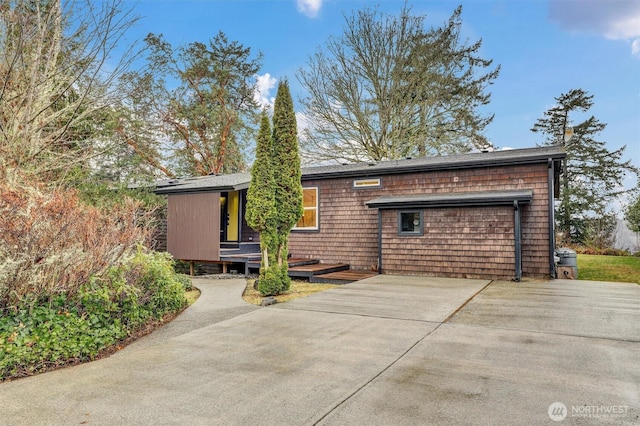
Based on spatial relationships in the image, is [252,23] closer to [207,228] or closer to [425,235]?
[207,228]

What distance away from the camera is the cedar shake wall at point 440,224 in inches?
344

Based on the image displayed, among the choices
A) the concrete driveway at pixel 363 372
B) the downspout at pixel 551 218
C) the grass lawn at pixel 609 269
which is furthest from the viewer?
the grass lawn at pixel 609 269

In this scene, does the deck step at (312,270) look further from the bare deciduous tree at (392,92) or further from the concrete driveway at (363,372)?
the bare deciduous tree at (392,92)

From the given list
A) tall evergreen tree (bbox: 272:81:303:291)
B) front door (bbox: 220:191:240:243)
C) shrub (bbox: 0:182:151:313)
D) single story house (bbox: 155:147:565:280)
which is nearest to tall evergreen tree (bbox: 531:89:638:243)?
single story house (bbox: 155:147:565:280)

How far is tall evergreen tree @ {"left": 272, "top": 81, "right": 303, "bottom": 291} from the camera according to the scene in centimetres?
758

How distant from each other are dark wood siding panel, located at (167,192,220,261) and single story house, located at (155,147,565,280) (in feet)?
0.10

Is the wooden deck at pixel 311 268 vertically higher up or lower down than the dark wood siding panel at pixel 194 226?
lower down

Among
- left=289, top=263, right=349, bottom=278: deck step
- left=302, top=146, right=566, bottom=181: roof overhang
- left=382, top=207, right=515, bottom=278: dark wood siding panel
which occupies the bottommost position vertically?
left=289, top=263, right=349, bottom=278: deck step

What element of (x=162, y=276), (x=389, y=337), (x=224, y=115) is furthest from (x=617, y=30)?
(x=224, y=115)

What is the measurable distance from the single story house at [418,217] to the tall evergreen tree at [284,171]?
3.09 meters

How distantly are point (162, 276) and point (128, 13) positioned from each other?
4379 millimetres

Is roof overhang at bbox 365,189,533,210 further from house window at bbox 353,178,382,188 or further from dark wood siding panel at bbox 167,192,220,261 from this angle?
dark wood siding panel at bbox 167,192,220,261

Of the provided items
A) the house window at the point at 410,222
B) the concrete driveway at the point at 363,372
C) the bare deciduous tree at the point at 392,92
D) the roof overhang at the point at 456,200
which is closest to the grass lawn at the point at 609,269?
the roof overhang at the point at 456,200

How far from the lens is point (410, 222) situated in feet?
32.1
